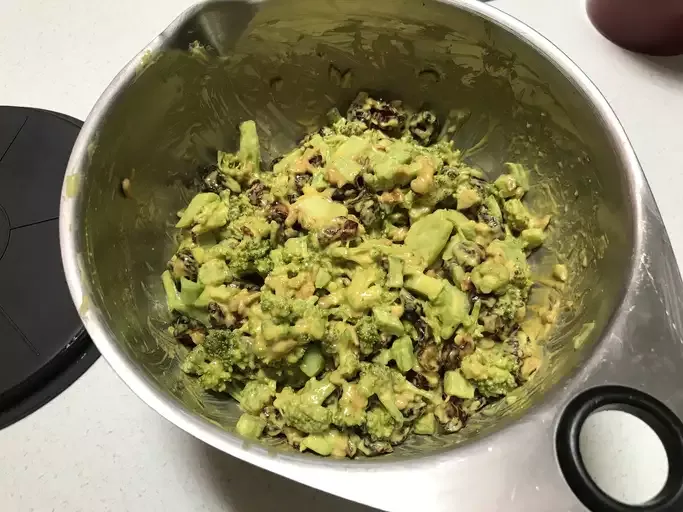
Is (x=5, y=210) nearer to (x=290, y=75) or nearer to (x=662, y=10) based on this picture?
(x=290, y=75)

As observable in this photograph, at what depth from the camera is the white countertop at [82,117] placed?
3.01 feet

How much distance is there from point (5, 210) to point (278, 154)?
48 centimetres

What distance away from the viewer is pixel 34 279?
100cm

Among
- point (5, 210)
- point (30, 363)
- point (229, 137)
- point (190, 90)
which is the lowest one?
point (30, 363)

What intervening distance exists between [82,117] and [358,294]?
0.68 meters

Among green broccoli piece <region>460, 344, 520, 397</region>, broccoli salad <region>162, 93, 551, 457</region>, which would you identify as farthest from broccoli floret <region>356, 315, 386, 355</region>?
green broccoli piece <region>460, 344, 520, 397</region>

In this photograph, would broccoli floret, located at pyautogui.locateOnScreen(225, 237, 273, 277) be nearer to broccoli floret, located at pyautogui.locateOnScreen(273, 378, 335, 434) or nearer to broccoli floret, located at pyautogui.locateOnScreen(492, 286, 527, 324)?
broccoli floret, located at pyautogui.locateOnScreen(273, 378, 335, 434)

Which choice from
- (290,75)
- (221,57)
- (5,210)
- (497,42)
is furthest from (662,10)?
(5,210)

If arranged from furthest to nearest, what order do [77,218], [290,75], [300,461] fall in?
[290,75]
[77,218]
[300,461]

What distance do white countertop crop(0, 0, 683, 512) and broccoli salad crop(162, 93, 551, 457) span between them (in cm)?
16

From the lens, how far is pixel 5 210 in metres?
1.04

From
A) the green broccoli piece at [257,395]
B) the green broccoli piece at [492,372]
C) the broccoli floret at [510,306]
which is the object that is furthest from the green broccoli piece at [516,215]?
the green broccoli piece at [257,395]

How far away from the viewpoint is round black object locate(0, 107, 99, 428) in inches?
37.8

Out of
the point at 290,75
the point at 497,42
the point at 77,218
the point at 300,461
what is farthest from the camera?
the point at 290,75
